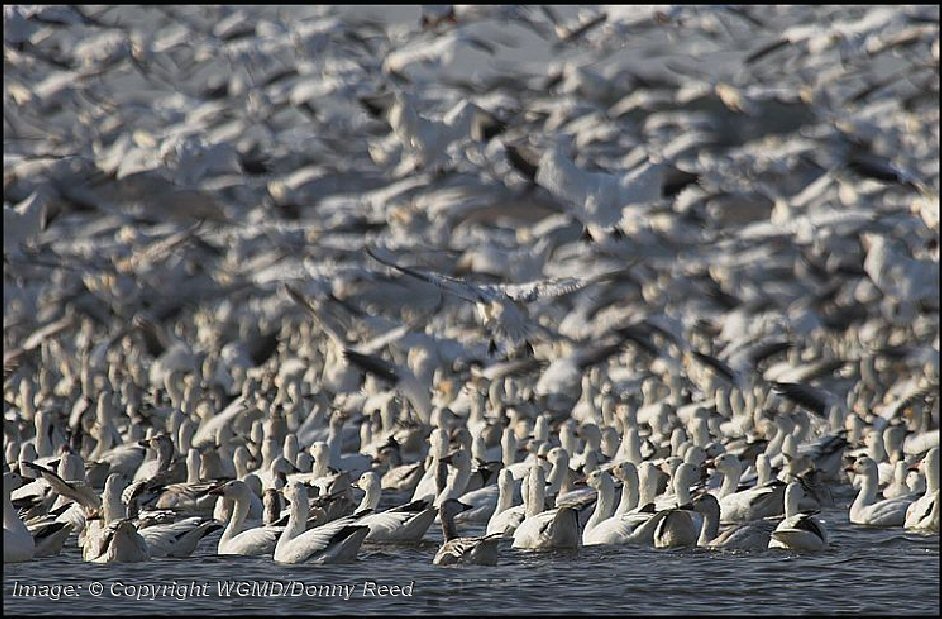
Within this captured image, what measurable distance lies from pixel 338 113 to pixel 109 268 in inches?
240

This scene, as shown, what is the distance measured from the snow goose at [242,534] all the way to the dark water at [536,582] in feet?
0.55

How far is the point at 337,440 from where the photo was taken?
58.4ft

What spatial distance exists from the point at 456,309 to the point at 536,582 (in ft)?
85.2

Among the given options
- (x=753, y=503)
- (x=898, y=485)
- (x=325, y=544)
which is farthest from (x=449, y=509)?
(x=898, y=485)

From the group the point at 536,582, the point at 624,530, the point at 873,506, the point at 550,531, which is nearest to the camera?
the point at 536,582

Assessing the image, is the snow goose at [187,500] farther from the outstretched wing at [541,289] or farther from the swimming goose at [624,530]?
the swimming goose at [624,530]

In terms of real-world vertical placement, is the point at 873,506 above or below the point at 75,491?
below

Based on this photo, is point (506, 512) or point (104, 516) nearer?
point (104, 516)

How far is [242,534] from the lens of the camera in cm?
1267

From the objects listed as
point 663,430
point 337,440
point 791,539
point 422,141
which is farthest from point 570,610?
point 422,141

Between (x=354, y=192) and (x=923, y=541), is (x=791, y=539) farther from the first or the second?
(x=354, y=192)

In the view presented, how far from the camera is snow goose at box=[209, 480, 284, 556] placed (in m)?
12.5

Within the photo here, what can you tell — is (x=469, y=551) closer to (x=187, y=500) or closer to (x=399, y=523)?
(x=399, y=523)

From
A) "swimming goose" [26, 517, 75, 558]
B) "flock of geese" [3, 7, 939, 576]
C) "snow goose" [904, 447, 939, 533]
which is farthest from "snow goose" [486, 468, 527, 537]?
"swimming goose" [26, 517, 75, 558]
